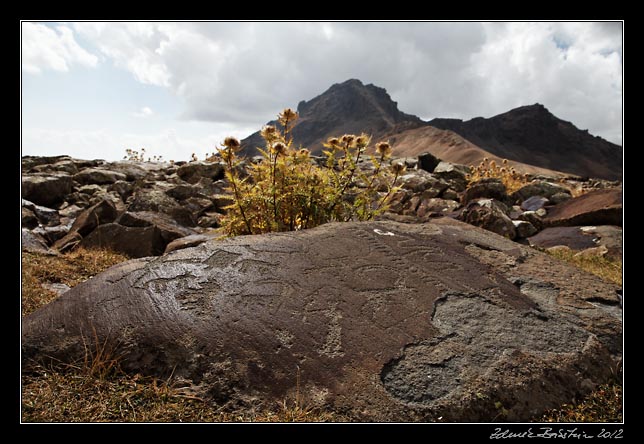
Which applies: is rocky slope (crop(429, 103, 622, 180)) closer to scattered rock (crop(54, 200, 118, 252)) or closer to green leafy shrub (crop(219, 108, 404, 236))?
scattered rock (crop(54, 200, 118, 252))

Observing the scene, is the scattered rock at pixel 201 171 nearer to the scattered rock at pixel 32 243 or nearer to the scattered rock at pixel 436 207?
the scattered rock at pixel 436 207

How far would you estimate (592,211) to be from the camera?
22.0ft

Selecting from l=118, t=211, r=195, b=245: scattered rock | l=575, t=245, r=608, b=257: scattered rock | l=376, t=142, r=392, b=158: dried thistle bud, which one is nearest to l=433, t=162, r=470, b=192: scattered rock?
l=575, t=245, r=608, b=257: scattered rock

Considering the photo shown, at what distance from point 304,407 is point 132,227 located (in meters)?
3.71

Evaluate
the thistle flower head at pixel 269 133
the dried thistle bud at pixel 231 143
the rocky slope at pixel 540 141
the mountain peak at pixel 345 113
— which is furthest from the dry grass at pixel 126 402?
the mountain peak at pixel 345 113

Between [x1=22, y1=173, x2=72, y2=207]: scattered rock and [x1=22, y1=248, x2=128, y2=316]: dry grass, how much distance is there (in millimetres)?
3077

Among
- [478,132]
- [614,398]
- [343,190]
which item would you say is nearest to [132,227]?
[343,190]

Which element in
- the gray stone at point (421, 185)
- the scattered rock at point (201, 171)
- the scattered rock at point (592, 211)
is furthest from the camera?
the gray stone at point (421, 185)

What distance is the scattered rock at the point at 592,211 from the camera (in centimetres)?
653

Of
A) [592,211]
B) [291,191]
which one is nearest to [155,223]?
[291,191]

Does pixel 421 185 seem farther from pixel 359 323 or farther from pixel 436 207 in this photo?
pixel 359 323

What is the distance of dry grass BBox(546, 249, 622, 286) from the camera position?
4598 millimetres

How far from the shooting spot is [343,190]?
3.79 metres

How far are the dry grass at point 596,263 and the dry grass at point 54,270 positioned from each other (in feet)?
15.6
